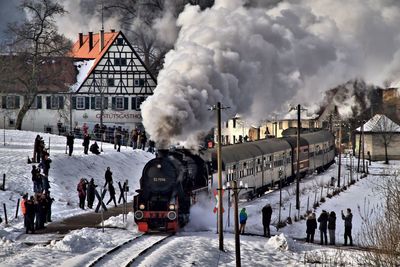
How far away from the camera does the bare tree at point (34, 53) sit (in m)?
52.3

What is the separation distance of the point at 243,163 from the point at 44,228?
14.0m

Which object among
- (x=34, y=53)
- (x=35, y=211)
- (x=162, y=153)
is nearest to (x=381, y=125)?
(x=34, y=53)

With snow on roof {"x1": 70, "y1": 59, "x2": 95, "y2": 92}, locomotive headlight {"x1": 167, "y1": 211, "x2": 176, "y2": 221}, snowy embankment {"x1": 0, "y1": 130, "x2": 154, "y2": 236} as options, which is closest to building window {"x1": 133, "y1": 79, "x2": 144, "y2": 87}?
snow on roof {"x1": 70, "y1": 59, "x2": 95, "y2": 92}

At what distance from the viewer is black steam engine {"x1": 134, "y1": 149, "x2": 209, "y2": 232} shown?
27.2 meters

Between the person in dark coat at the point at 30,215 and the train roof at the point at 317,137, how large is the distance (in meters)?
32.9

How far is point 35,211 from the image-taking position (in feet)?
92.1

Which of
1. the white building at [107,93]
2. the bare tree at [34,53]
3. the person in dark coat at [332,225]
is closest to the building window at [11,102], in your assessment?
the white building at [107,93]

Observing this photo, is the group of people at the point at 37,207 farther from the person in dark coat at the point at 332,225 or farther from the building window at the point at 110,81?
the building window at the point at 110,81

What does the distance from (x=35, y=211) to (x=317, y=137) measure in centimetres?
3707

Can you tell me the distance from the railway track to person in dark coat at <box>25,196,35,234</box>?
364 centimetres

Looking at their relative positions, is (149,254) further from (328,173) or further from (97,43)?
(97,43)

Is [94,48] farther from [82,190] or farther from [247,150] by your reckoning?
[82,190]

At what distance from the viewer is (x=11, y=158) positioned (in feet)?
129

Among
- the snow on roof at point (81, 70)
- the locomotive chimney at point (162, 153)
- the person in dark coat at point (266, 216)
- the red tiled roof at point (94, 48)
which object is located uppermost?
the red tiled roof at point (94, 48)
